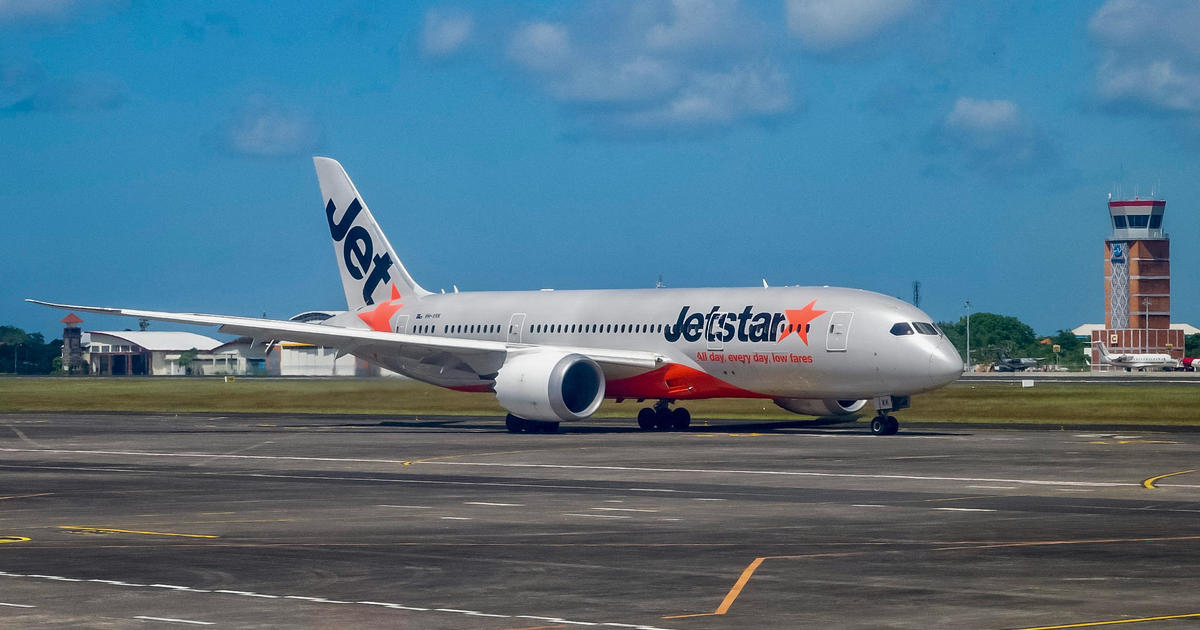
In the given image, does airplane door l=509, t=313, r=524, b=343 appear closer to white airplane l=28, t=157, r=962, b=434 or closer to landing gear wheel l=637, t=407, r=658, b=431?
white airplane l=28, t=157, r=962, b=434

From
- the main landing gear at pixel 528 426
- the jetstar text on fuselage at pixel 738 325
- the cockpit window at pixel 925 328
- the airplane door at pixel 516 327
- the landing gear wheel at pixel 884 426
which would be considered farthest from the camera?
the airplane door at pixel 516 327

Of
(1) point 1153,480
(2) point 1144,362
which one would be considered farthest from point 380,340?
(2) point 1144,362

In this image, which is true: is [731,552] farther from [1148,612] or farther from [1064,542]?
[1148,612]

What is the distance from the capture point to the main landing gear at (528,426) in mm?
50062

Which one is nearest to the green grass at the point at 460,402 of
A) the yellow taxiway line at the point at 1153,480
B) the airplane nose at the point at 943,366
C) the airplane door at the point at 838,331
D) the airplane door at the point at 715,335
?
the airplane door at the point at 715,335

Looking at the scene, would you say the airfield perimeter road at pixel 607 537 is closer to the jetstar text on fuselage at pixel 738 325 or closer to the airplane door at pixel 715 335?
the jetstar text on fuselage at pixel 738 325

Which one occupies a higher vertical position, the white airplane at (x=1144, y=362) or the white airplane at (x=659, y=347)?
the white airplane at (x=659, y=347)

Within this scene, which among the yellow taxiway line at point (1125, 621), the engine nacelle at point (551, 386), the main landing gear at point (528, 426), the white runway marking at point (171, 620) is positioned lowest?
the main landing gear at point (528, 426)

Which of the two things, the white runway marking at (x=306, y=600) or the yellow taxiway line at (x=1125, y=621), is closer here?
the yellow taxiway line at (x=1125, y=621)

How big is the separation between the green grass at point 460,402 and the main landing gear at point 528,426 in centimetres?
1197

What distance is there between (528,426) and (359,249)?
14923mm

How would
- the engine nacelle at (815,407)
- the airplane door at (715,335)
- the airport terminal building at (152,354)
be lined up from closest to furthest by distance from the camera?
the airplane door at (715,335) < the engine nacelle at (815,407) < the airport terminal building at (152,354)

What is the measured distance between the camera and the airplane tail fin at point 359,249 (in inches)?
2426

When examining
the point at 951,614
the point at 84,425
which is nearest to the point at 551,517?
the point at 951,614
